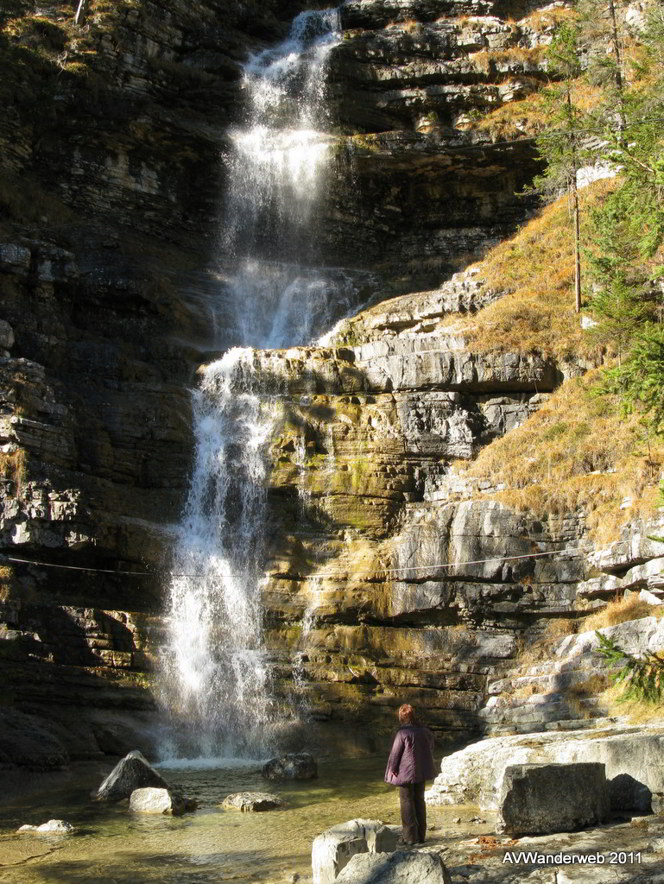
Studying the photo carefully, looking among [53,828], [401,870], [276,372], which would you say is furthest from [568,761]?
[276,372]

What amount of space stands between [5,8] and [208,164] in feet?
33.4

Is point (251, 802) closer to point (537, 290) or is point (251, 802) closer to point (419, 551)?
point (419, 551)

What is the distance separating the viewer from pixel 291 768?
14875 millimetres

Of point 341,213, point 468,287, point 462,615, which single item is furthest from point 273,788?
point 341,213

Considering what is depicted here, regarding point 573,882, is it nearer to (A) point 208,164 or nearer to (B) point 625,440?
(B) point 625,440

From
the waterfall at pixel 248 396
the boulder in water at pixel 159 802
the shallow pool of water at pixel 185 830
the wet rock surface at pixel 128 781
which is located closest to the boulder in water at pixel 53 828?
the shallow pool of water at pixel 185 830

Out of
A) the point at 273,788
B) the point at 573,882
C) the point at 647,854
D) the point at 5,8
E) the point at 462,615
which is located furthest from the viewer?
the point at 5,8

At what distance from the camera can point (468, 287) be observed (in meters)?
30.1

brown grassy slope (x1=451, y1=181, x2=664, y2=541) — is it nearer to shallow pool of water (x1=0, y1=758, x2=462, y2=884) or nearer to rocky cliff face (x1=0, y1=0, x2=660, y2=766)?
rocky cliff face (x1=0, y1=0, x2=660, y2=766)

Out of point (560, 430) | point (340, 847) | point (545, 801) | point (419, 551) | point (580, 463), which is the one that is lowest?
point (340, 847)

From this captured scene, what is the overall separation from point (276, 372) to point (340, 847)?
19033 millimetres

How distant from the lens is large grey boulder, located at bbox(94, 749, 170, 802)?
1309 centimetres

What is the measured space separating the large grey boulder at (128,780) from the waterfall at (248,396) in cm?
386

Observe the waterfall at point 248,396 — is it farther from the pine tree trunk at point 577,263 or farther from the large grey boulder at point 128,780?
the pine tree trunk at point 577,263
